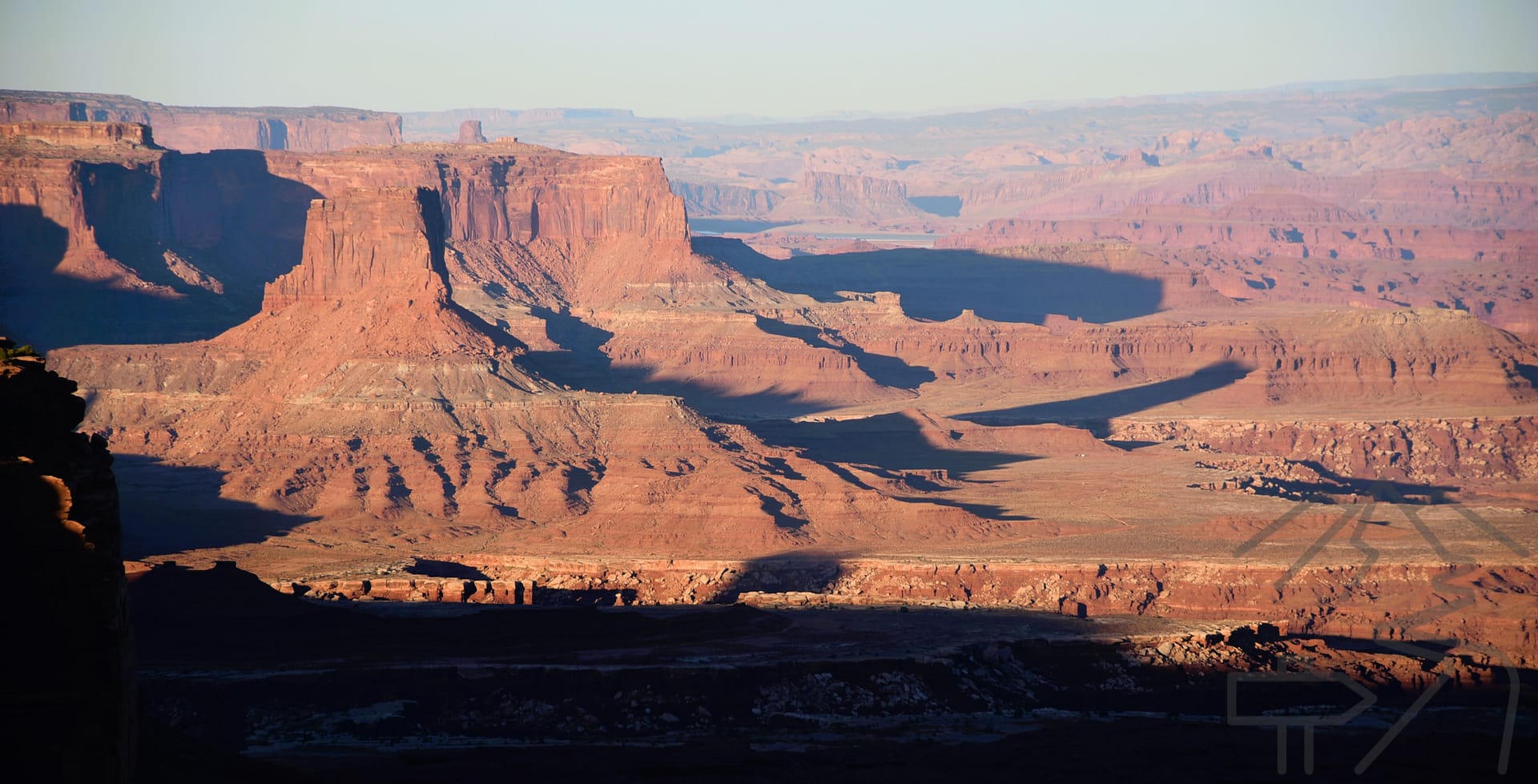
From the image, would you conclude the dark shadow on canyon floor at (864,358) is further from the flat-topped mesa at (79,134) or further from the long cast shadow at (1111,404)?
the flat-topped mesa at (79,134)

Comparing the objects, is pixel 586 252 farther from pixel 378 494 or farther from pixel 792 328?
pixel 378 494

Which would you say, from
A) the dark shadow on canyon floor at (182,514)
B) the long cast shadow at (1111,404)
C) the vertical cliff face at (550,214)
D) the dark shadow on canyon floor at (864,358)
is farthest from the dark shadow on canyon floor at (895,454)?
the vertical cliff face at (550,214)

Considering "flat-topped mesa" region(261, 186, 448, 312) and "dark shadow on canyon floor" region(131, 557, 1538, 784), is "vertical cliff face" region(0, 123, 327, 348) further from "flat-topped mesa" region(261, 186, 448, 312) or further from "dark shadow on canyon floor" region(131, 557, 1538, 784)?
"dark shadow on canyon floor" region(131, 557, 1538, 784)

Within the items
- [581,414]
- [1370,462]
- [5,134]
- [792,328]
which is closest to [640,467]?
[581,414]

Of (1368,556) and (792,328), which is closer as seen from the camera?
(1368,556)

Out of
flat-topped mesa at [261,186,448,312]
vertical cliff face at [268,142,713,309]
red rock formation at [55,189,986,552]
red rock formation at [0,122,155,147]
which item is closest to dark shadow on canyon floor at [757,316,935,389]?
vertical cliff face at [268,142,713,309]
